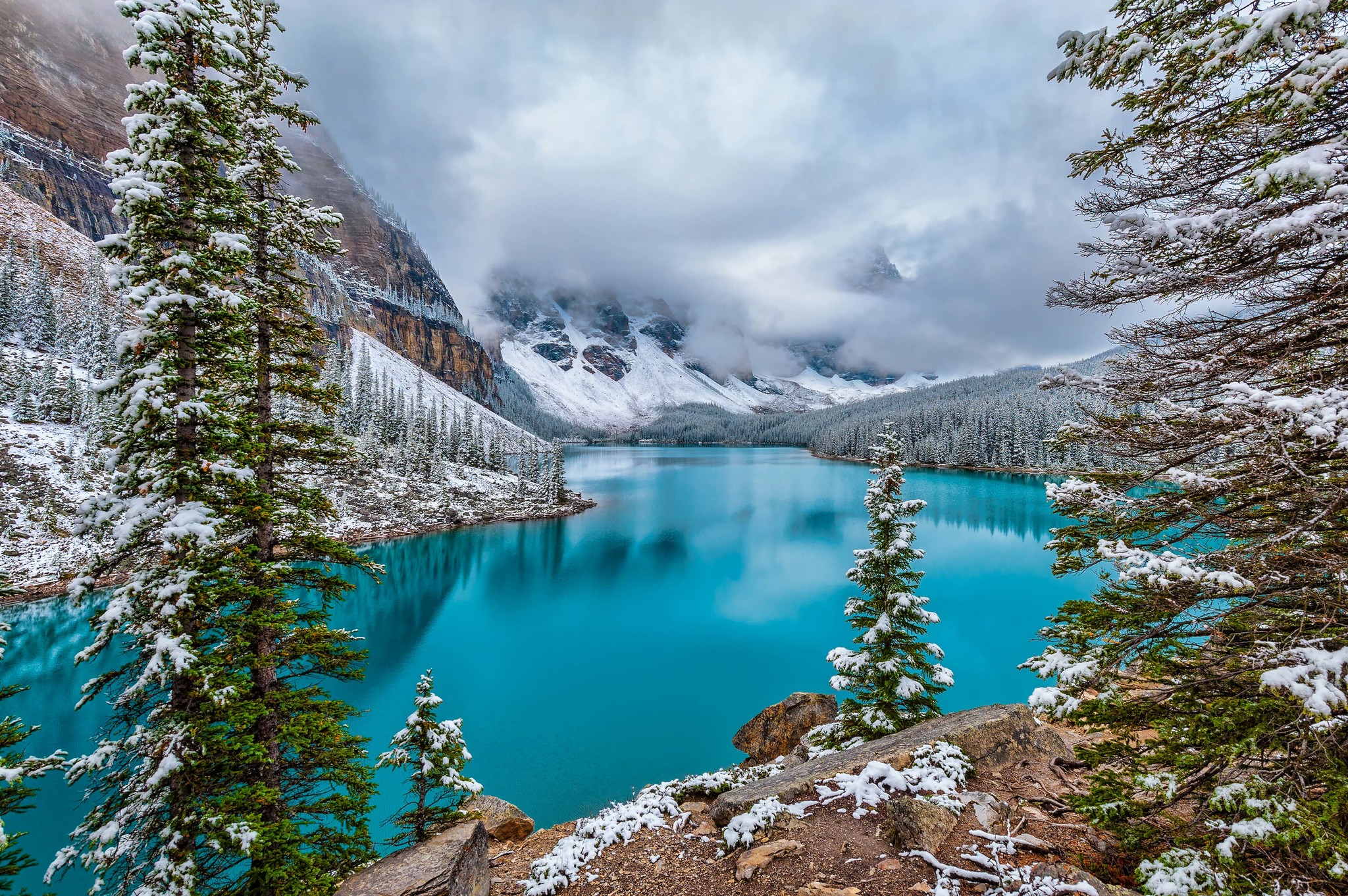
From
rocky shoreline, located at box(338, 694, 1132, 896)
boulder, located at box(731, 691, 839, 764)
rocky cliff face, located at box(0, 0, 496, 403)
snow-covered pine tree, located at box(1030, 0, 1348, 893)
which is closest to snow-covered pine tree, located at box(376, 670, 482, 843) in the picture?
rocky shoreline, located at box(338, 694, 1132, 896)

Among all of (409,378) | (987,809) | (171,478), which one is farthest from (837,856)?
(409,378)

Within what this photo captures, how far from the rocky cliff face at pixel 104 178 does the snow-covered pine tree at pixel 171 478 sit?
4294cm

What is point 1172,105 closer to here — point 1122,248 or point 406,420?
point 1122,248

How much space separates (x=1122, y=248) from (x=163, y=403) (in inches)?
422

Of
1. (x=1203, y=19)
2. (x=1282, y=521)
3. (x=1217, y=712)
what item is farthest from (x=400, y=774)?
(x=1203, y=19)

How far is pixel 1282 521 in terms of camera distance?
14.5 ft

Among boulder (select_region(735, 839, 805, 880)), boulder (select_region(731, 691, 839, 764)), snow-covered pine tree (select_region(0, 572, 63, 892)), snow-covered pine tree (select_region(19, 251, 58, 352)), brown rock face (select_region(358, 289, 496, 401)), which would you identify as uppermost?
brown rock face (select_region(358, 289, 496, 401))

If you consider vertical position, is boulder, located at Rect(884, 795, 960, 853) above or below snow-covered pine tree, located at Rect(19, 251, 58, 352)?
below

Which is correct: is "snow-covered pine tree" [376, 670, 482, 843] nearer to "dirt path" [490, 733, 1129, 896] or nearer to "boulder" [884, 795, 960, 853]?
"dirt path" [490, 733, 1129, 896]

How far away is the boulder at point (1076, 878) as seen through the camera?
13.3 ft

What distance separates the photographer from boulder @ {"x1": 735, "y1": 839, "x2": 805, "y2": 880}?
18.7 feet

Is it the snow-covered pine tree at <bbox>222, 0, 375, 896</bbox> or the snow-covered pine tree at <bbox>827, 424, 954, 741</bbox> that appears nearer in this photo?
the snow-covered pine tree at <bbox>222, 0, 375, 896</bbox>

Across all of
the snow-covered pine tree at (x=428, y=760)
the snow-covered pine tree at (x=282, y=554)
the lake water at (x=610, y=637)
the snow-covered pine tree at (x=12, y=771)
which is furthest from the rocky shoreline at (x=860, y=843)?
the lake water at (x=610, y=637)

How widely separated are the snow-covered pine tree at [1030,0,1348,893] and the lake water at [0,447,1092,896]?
14310 millimetres
